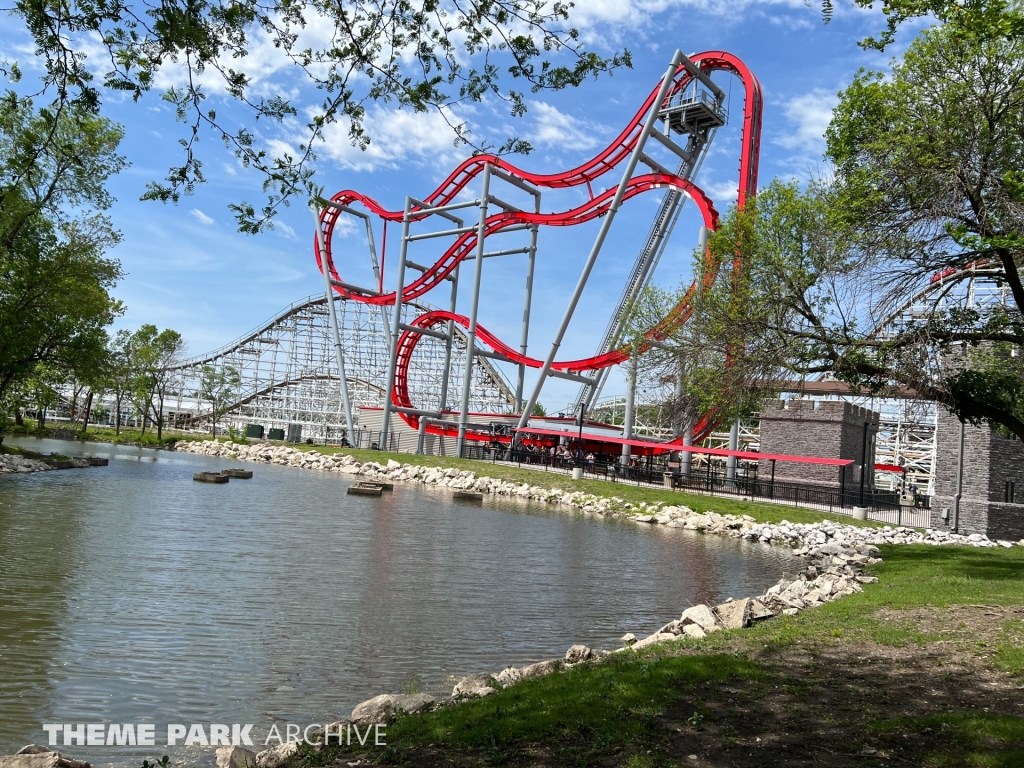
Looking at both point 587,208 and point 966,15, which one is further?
point 587,208

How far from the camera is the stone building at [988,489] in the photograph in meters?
19.5

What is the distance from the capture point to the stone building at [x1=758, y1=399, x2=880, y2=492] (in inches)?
1081

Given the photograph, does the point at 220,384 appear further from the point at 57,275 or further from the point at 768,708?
the point at 768,708

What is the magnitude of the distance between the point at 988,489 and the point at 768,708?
61.6ft

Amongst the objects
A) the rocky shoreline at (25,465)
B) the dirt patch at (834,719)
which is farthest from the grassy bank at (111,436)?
the dirt patch at (834,719)

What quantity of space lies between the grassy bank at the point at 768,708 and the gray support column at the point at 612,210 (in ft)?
81.2

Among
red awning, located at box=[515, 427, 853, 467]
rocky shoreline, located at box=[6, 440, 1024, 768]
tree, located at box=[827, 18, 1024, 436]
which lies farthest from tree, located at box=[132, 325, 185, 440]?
tree, located at box=[827, 18, 1024, 436]

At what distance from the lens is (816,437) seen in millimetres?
27844

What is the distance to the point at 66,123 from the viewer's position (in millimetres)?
21031

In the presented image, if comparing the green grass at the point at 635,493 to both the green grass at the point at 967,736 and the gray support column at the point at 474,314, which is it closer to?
the gray support column at the point at 474,314

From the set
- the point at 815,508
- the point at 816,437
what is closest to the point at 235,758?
the point at 815,508

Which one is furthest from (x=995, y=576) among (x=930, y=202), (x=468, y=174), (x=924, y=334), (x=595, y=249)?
(x=468, y=174)

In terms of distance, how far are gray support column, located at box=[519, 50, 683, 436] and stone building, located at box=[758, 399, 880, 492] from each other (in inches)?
364

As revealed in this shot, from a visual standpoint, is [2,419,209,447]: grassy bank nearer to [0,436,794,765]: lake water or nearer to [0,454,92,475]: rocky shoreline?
[0,454,92,475]: rocky shoreline
